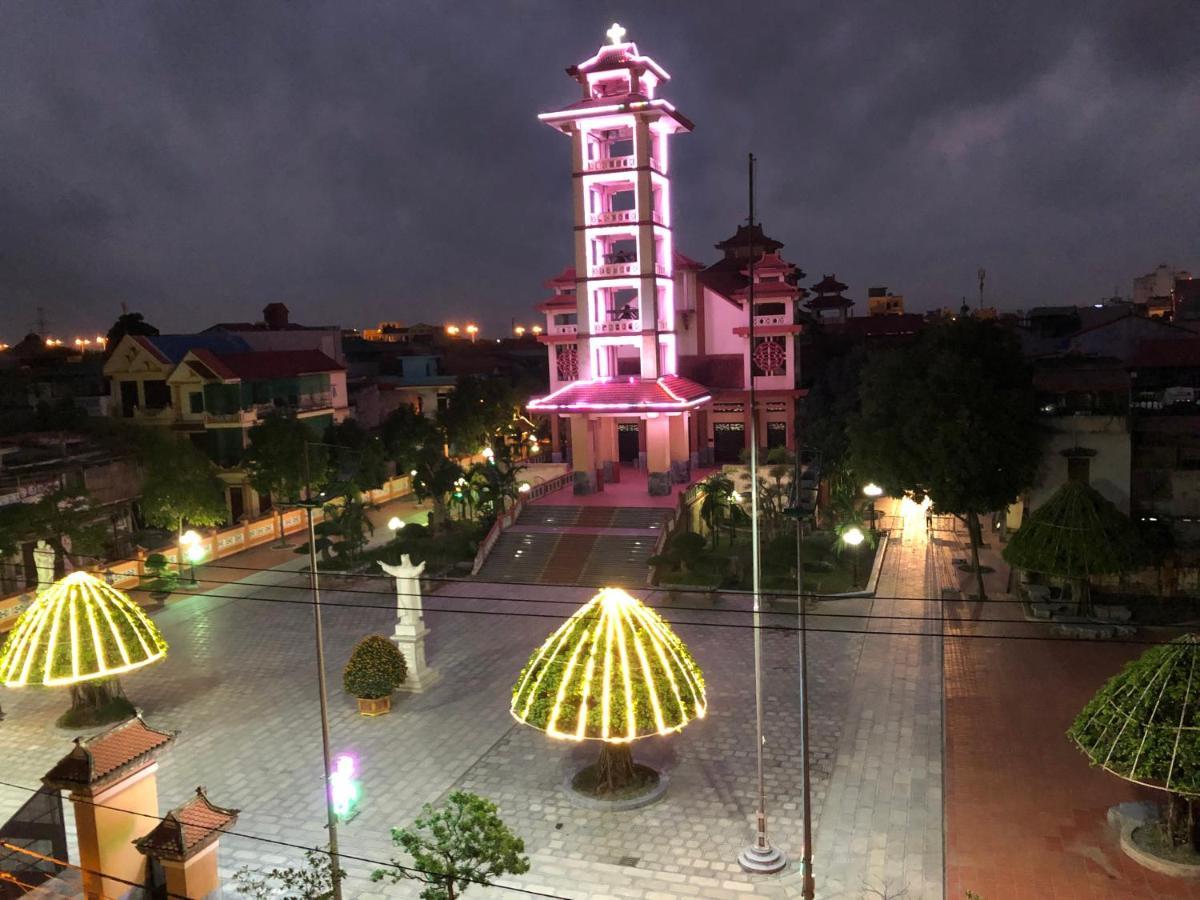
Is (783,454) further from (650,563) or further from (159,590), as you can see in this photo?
(159,590)

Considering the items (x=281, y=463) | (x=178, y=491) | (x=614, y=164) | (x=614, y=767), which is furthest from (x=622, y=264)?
(x=614, y=767)

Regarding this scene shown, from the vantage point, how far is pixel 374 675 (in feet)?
61.1

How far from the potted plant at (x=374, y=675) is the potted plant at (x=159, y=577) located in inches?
417

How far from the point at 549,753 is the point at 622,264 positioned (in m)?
20.6

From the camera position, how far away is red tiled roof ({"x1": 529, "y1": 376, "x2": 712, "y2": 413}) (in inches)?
1265

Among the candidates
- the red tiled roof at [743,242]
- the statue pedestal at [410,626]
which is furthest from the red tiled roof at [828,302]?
the statue pedestal at [410,626]

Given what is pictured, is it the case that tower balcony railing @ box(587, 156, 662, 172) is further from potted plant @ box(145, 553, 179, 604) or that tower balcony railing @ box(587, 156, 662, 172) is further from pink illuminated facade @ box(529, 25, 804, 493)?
potted plant @ box(145, 553, 179, 604)

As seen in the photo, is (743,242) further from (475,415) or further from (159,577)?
(159,577)

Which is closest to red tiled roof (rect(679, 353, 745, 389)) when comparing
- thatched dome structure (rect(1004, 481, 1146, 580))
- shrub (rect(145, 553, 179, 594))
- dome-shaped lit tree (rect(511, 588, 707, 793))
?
thatched dome structure (rect(1004, 481, 1146, 580))

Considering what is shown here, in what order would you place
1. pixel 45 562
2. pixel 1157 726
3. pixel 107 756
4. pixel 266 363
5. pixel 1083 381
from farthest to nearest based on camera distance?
pixel 266 363, pixel 1083 381, pixel 45 562, pixel 1157 726, pixel 107 756

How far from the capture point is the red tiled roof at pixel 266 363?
38125mm

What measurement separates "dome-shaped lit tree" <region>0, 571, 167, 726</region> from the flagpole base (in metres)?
11.7

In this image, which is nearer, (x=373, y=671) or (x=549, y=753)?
(x=549, y=753)

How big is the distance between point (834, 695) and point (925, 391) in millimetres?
9129
